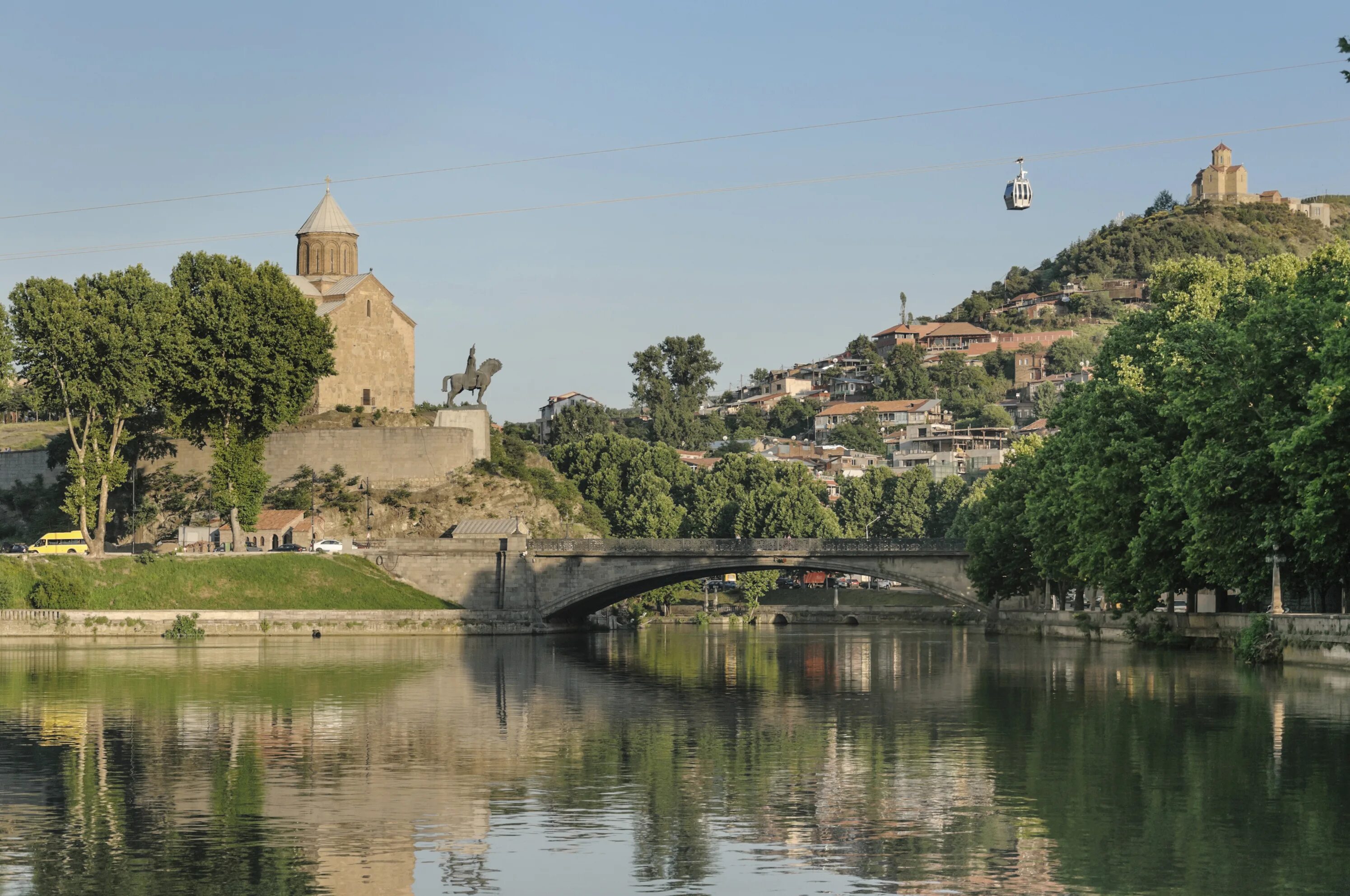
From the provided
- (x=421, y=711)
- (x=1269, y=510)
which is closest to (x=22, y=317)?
(x=421, y=711)

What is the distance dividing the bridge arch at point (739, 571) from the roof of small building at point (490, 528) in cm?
478

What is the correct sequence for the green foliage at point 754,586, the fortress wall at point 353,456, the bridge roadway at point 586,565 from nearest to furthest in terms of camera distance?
the bridge roadway at point 586,565
the fortress wall at point 353,456
the green foliage at point 754,586

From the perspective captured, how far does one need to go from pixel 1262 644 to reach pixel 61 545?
60654 millimetres

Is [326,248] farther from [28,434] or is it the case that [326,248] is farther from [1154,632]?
[1154,632]

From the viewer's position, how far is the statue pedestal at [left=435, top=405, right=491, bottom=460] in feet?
341

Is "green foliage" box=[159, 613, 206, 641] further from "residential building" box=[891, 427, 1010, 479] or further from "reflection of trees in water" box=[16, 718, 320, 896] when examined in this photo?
"residential building" box=[891, 427, 1010, 479]

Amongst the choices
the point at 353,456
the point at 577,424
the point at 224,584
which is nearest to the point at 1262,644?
the point at 224,584

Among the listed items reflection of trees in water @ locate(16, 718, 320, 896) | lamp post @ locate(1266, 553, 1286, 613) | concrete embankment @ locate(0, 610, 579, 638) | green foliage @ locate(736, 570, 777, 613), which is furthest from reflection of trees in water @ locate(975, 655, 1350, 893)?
green foliage @ locate(736, 570, 777, 613)

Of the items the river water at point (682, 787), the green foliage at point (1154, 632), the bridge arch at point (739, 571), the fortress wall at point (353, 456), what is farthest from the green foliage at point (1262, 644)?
the fortress wall at point (353, 456)

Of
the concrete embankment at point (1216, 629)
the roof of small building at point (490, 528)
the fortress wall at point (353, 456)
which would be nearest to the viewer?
the concrete embankment at point (1216, 629)

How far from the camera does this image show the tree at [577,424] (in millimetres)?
153250

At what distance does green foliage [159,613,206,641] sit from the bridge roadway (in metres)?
16.2

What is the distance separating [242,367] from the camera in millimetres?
86188

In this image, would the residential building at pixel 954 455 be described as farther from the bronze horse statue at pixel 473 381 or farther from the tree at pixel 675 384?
the bronze horse statue at pixel 473 381
